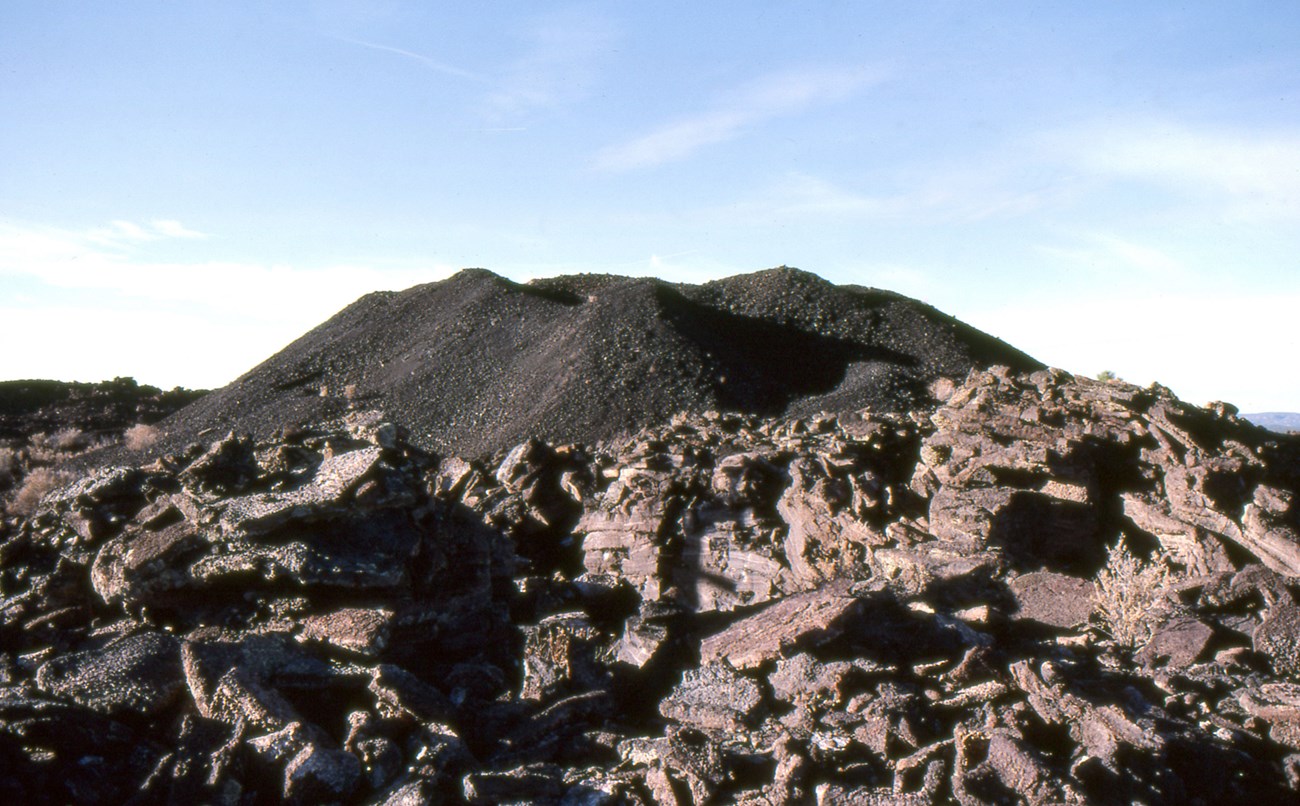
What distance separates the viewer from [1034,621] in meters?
6.12

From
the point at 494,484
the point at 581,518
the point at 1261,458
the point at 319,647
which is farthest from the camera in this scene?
the point at 494,484

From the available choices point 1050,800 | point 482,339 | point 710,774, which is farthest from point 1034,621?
point 482,339

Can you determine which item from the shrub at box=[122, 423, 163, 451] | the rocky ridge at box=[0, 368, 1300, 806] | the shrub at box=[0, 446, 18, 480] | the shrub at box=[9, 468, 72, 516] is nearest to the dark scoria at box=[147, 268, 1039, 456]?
the shrub at box=[122, 423, 163, 451]

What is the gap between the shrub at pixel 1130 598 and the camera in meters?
5.71

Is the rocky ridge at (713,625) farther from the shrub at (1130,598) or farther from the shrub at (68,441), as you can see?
the shrub at (68,441)

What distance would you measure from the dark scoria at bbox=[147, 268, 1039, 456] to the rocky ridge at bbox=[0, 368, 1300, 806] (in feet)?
25.5

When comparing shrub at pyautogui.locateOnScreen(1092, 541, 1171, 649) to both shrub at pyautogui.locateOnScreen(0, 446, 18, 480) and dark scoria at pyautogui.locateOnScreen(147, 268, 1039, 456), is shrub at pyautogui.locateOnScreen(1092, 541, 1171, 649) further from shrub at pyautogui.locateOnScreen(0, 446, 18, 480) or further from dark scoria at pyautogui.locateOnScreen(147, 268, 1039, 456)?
shrub at pyautogui.locateOnScreen(0, 446, 18, 480)

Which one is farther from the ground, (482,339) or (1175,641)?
(482,339)

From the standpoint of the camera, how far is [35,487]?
15172 millimetres

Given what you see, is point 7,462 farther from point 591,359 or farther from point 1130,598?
point 1130,598

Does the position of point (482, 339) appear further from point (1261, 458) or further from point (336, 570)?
point (1261, 458)

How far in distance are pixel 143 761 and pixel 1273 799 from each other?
5503mm

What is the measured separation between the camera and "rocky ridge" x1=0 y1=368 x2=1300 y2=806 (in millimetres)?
4480

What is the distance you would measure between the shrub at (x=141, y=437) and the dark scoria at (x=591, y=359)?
51 centimetres
